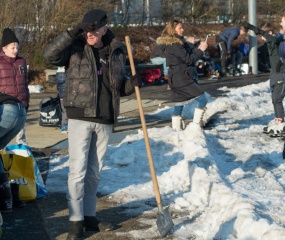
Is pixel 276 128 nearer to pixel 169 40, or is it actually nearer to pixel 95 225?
pixel 169 40

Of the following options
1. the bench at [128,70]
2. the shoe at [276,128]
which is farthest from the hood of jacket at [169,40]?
the bench at [128,70]

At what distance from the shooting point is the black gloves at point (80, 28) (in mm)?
6473

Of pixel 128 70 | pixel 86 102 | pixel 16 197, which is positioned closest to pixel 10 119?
pixel 86 102

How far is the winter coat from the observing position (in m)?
9.88

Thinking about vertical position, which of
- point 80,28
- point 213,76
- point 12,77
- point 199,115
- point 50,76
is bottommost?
point 213,76

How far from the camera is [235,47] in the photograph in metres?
28.8

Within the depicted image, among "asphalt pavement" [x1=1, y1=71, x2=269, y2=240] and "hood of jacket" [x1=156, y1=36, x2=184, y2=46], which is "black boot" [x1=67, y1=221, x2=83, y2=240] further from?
"hood of jacket" [x1=156, y1=36, x2=184, y2=46]

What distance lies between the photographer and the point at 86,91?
21.7 feet

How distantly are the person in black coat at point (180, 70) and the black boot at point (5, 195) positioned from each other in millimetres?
5004

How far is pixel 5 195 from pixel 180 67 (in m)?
5.33

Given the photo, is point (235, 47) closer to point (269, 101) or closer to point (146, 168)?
point (269, 101)

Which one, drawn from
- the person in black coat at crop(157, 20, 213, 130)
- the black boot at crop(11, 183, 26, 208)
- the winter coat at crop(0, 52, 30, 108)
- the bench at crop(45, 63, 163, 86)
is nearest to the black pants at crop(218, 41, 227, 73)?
the bench at crop(45, 63, 163, 86)

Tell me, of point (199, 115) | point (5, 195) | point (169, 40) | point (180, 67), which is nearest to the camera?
point (5, 195)

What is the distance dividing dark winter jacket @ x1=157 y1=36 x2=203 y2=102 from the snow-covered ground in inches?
27.7
